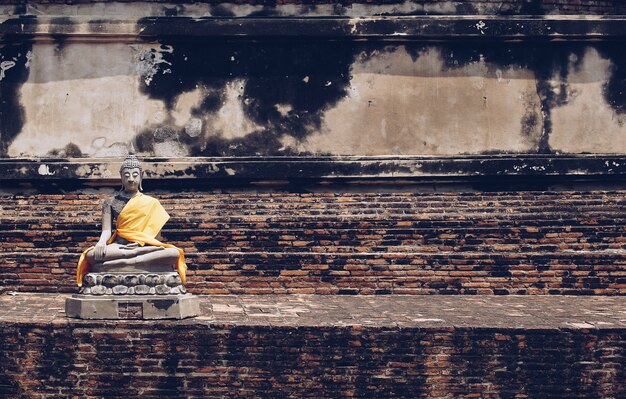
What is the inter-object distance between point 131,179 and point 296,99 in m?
2.97

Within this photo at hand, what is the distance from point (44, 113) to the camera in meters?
9.78

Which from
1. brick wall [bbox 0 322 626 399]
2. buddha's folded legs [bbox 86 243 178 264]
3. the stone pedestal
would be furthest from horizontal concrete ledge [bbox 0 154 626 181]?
brick wall [bbox 0 322 626 399]

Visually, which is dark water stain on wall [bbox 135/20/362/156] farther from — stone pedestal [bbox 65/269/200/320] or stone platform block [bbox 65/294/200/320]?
stone platform block [bbox 65/294/200/320]

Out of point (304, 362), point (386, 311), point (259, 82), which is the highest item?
point (259, 82)

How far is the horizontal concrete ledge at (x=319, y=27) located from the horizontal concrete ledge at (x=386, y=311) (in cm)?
296

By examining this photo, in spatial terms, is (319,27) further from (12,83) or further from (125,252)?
(125,252)

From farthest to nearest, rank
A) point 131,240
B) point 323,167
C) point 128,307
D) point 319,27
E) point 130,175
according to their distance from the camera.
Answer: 1. point 319,27
2. point 323,167
3. point 130,175
4. point 131,240
5. point 128,307

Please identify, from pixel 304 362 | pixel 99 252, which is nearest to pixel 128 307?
pixel 99 252

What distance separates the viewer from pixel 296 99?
9.83 metres

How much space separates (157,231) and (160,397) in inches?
59.4

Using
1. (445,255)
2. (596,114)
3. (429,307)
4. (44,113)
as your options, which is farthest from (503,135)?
(44,113)

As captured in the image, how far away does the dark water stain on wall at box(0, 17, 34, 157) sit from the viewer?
9750 millimetres

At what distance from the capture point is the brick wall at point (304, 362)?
6.37 metres

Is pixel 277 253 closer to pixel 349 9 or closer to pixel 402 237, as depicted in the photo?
pixel 402 237
